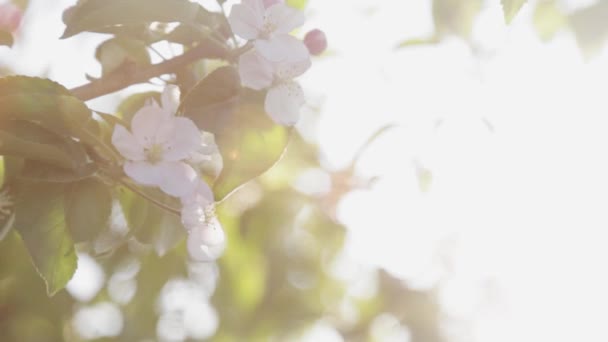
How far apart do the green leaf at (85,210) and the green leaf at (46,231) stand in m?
0.01

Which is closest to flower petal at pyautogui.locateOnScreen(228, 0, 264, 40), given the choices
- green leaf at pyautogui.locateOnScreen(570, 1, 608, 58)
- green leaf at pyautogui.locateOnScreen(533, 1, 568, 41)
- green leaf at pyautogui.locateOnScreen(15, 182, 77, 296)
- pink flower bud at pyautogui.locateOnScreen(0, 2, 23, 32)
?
green leaf at pyautogui.locateOnScreen(15, 182, 77, 296)

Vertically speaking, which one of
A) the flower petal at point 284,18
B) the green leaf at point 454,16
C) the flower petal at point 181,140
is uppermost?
the flower petal at point 284,18

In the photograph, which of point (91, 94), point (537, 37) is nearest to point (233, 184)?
point (91, 94)

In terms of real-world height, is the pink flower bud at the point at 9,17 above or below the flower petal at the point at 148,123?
below

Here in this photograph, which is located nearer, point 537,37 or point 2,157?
point 2,157

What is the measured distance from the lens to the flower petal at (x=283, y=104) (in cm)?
80

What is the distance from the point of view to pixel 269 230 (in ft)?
6.70

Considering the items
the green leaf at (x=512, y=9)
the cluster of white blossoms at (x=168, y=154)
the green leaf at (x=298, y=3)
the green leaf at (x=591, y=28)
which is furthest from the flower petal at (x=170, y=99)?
the green leaf at (x=591, y=28)

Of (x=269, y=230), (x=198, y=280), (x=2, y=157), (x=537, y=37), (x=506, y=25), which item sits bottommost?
(x=198, y=280)

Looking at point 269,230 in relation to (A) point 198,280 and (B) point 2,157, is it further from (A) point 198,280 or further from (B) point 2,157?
(B) point 2,157

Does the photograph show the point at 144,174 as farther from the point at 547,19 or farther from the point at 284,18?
the point at 547,19

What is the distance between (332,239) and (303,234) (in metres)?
0.08

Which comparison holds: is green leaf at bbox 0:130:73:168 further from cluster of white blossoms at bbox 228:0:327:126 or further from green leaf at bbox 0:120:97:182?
cluster of white blossoms at bbox 228:0:327:126

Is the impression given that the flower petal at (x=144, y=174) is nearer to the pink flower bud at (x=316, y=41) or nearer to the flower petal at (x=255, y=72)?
the flower petal at (x=255, y=72)
